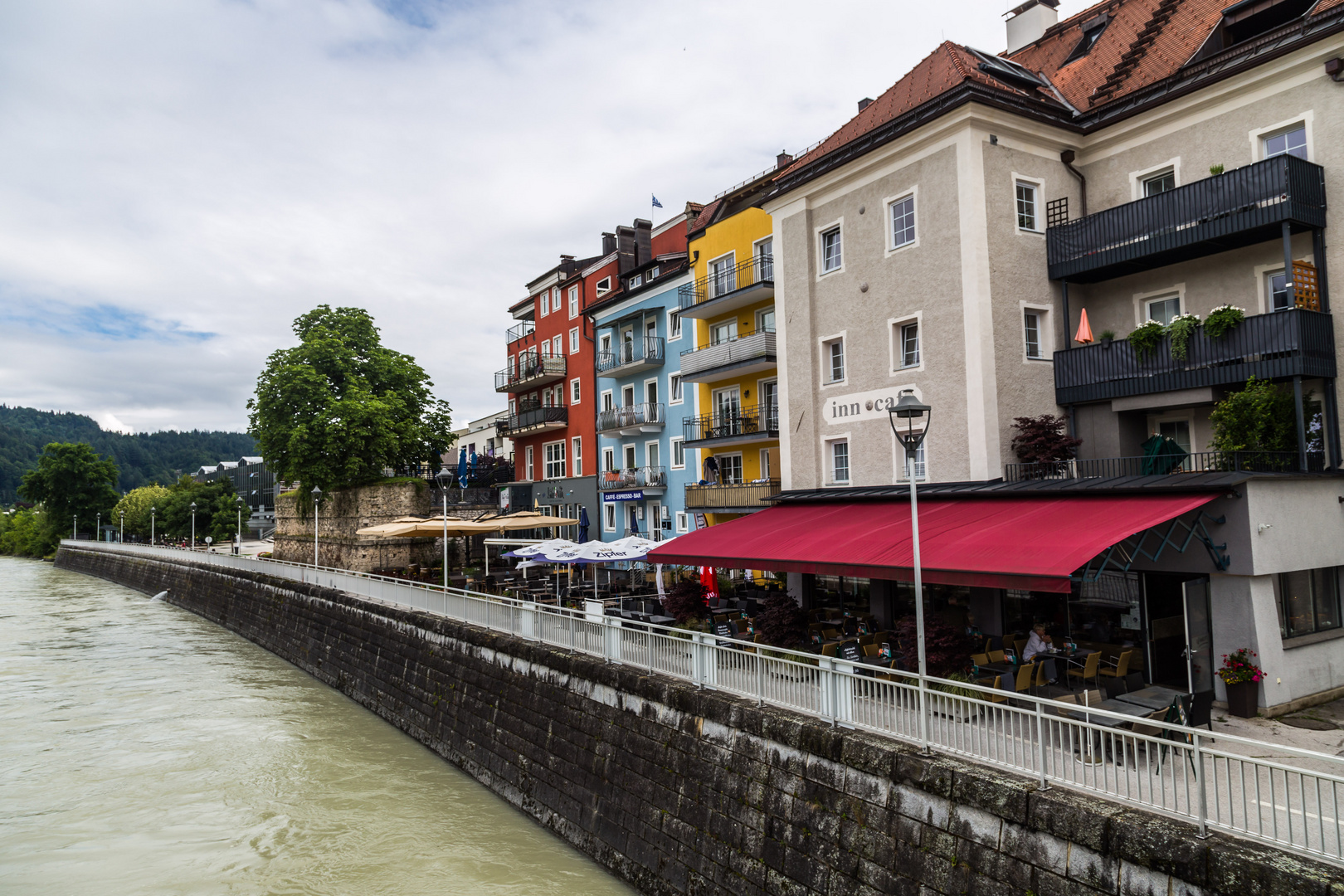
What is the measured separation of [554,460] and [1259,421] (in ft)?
107

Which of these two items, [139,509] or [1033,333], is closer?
[1033,333]

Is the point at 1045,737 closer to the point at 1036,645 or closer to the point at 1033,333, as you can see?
the point at 1036,645

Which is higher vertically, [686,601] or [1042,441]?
[1042,441]

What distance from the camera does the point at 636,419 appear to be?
3331 centimetres

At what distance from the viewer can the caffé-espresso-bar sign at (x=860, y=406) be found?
18.3 metres

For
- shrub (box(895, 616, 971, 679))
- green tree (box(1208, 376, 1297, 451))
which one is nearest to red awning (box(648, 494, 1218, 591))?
shrub (box(895, 616, 971, 679))

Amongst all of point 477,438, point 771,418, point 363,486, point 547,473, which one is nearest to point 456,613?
point 771,418

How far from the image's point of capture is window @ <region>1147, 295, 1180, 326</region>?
16203 mm

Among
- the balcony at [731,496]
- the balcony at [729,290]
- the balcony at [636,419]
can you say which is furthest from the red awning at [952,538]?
the balcony at [636,419]

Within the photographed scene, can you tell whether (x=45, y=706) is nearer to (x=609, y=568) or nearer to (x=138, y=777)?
(x=138, y=777)

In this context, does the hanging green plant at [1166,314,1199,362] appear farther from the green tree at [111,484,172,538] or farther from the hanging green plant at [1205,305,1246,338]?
the green tree at [111,484,172,538]

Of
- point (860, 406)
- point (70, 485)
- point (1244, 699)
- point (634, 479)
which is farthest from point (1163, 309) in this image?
point (70, 485)

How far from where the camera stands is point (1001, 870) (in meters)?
7.17

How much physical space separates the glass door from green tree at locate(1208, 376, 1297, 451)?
2.53 meters
